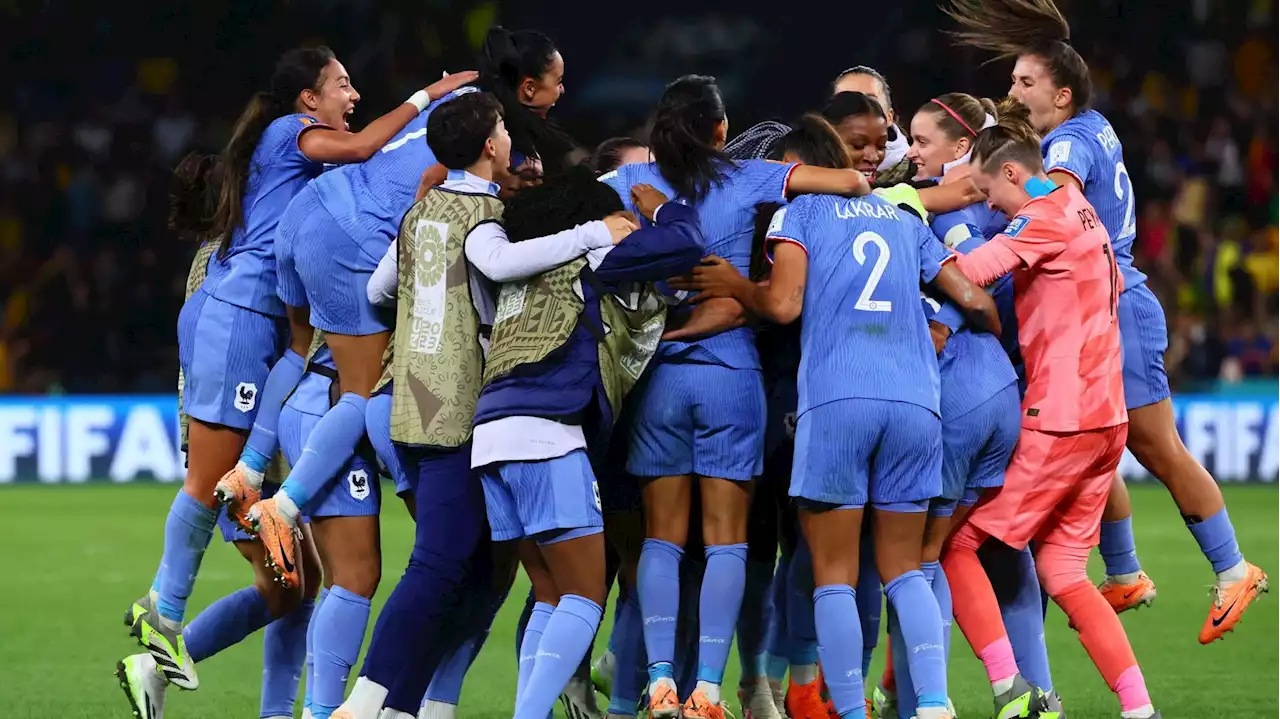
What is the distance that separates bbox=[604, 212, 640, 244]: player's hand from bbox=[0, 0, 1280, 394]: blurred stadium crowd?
1239 cm

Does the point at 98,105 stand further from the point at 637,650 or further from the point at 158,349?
the point at 637,650

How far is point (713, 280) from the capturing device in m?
5.22

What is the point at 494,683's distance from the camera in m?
7.08

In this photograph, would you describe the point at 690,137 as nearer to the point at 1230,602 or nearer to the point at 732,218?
the point at 732,218

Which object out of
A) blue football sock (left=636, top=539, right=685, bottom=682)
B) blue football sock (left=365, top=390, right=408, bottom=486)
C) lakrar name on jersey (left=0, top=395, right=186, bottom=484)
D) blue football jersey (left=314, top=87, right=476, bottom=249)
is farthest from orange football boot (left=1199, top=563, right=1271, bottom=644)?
lakrar name on jersey (left=0, top=395, right=186, bottom=484)

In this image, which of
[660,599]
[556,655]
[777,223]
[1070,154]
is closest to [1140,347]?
[1070,154]

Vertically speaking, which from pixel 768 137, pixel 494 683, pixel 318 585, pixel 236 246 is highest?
pixel 768 137

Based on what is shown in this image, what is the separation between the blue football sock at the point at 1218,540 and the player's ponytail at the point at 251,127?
367 cm

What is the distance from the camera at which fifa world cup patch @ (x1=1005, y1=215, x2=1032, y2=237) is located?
539 cm

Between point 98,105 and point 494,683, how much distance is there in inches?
516

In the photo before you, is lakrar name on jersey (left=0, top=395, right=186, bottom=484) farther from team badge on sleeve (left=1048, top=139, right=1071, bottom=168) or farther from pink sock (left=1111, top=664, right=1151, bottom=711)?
pink sock (left=1111, top=664, right=1151, bottom=711)

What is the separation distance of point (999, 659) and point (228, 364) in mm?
2865

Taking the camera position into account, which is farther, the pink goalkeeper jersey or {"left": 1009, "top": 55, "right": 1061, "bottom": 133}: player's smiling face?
{"left": 1009, "top": 55, "right": 1061, "bottom": 133}: player's smiling face

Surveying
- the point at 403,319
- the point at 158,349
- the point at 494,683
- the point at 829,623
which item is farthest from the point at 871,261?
the point at 158,349
